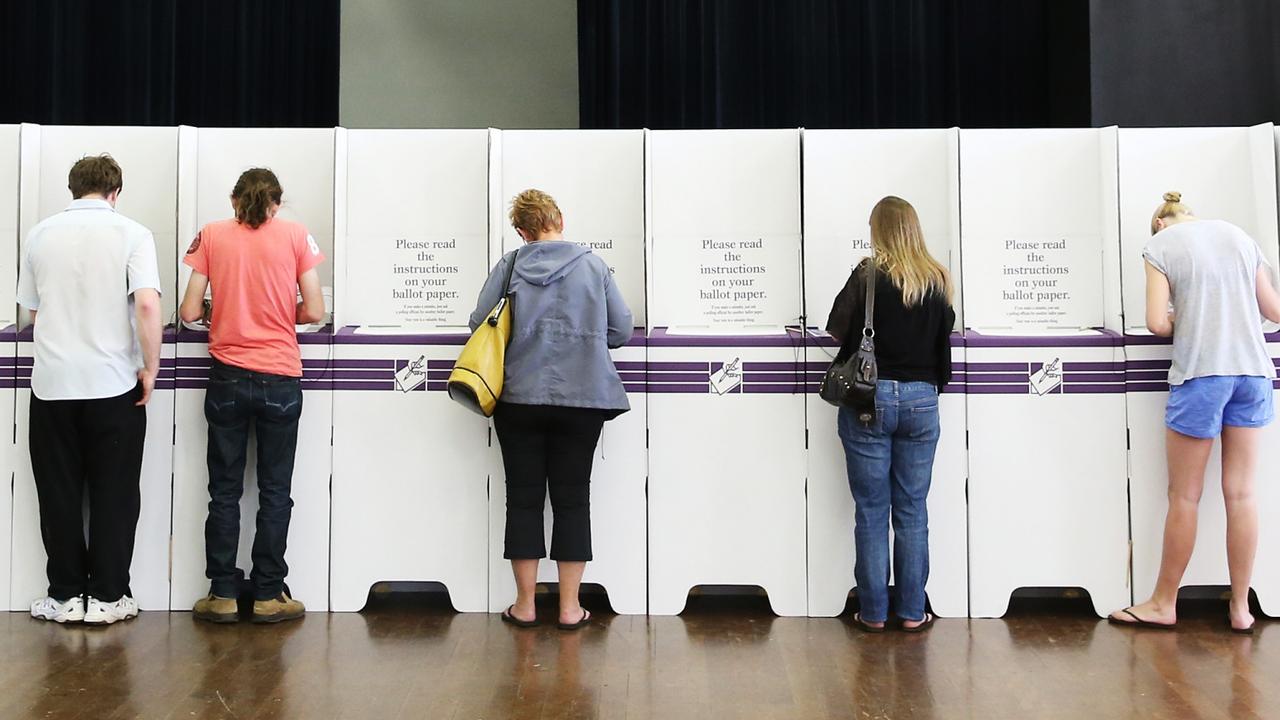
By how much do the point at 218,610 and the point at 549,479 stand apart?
4.03ft

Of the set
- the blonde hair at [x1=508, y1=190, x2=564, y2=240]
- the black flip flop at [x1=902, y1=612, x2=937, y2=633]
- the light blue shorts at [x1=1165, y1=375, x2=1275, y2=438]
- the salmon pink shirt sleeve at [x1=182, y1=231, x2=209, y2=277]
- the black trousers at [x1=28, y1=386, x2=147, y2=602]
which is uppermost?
the blonde hair at [x1=508, y1=190, x2=564, y2=240]

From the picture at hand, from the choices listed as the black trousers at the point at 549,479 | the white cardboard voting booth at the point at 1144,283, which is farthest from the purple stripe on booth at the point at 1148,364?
the black trousers at the point at 549,479

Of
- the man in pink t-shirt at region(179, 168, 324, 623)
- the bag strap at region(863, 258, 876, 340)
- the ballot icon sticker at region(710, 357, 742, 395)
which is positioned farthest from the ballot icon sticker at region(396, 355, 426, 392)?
the bag strap at region(863, 258, 876, 340)

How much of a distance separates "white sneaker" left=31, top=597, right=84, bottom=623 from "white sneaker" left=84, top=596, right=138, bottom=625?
1.1 inches

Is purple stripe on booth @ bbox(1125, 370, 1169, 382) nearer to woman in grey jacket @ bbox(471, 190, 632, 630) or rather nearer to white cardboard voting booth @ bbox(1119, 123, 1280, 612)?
white cardboard voting booth @ bbox(1119, 123, 1280, 612)

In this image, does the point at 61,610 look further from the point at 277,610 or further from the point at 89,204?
the point at 89,204

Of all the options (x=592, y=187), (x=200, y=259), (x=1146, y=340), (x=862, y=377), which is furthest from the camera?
(x=592, y=187)

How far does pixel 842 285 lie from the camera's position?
13.2 feet

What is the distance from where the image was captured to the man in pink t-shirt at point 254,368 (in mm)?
3643

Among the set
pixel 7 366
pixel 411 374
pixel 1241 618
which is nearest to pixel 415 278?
pixel 411 374

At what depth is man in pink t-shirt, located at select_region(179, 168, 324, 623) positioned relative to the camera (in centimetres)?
364

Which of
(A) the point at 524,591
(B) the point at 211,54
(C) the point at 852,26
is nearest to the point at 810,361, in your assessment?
(A) the point at 524,591

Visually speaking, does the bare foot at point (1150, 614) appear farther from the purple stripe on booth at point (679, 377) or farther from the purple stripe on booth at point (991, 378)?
the purple stripe on booth at point (679, 377)

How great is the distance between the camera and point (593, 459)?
3.83 meters
